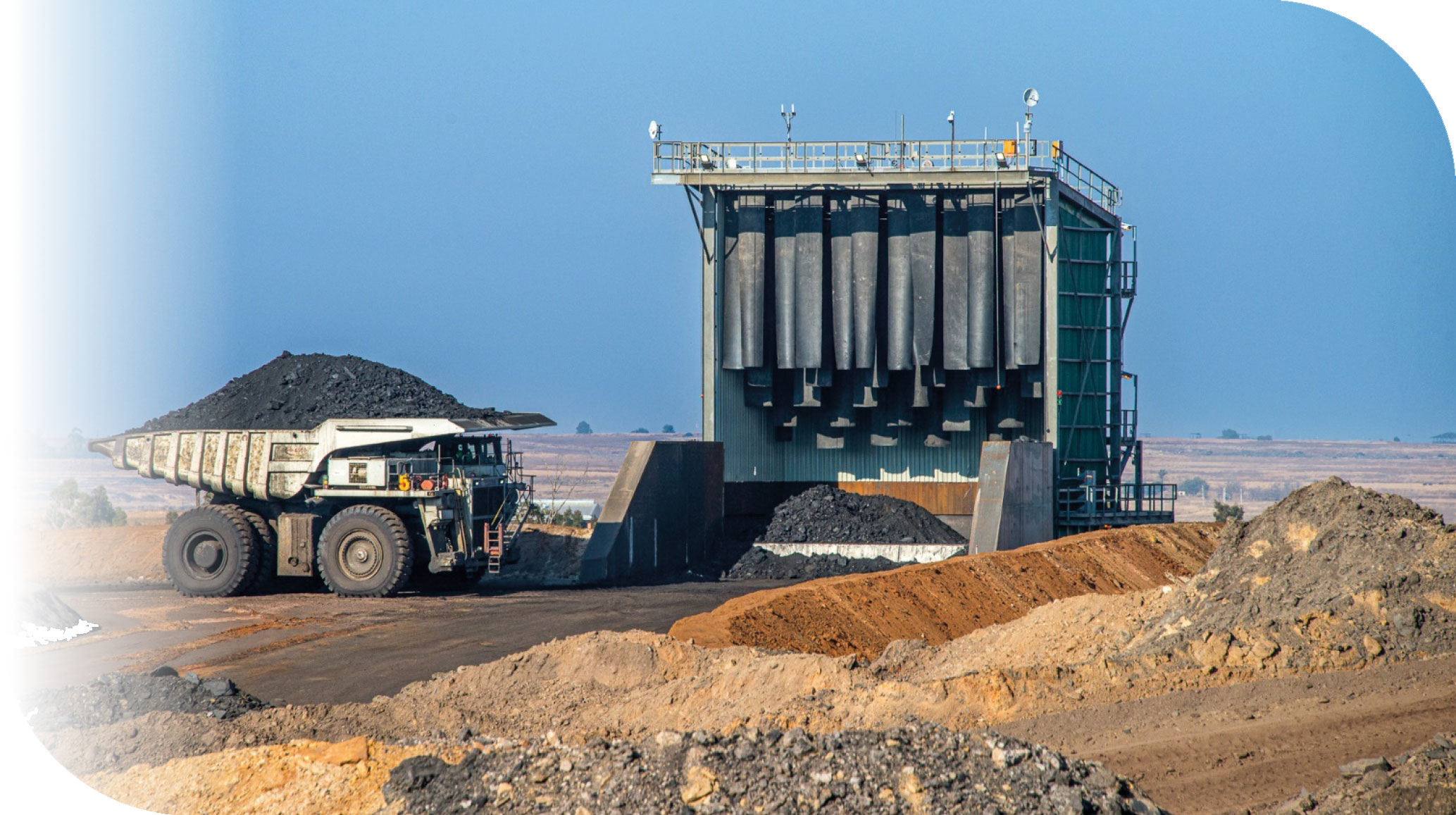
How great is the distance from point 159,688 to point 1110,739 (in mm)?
7361

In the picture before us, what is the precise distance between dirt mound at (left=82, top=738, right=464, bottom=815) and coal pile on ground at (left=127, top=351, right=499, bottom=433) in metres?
11.8

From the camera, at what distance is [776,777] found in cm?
711

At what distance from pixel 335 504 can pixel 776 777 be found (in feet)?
47.9

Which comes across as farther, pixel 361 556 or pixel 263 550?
pixel 263 550

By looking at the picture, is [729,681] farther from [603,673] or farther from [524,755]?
[524,755]

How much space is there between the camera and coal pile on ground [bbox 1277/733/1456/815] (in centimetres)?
662

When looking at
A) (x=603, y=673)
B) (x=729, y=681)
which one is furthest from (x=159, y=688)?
(x=729, y=681)

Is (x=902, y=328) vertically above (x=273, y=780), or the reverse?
(x=902, y=328)

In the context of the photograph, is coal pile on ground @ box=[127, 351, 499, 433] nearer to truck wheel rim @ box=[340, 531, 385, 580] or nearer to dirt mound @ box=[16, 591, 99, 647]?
truck wheel rim @ box=[340, 531, 385, 580]

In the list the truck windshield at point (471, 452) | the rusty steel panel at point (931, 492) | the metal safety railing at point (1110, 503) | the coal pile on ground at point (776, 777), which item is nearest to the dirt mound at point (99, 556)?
the truck windshield at point (471, 452)

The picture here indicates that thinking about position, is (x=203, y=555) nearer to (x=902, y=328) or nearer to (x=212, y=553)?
(x=212, y=553)

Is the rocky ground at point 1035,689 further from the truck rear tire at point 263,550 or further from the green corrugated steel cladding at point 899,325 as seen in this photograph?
the green corrugated steel cladding at point 899,325

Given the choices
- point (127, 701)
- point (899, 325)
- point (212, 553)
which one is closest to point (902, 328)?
point (899, 325)

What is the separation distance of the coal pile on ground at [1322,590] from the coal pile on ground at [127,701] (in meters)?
7.70
